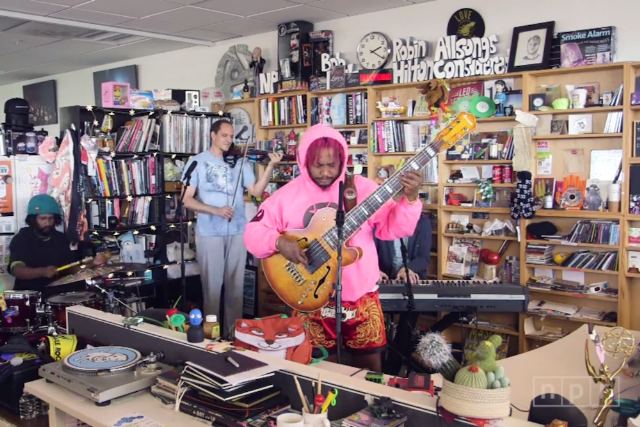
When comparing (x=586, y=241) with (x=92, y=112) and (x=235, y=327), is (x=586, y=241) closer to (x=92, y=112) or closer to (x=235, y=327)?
(x=235, y=327)

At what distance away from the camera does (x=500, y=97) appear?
14.8 ft

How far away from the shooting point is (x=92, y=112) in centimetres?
518

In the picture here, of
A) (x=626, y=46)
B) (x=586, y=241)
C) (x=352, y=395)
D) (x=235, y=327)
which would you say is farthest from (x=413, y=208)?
(x=626, y=46)

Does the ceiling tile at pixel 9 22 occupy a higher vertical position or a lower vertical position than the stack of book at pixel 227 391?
higher

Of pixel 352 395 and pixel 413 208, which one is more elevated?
pixel 413 208

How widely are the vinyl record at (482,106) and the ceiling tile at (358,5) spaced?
1026 mm

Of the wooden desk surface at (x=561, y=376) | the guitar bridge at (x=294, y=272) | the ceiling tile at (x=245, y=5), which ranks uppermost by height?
the ceiling tile at (x=245, y=5)

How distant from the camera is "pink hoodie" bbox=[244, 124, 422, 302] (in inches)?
102

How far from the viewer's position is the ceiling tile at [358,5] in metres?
4.92

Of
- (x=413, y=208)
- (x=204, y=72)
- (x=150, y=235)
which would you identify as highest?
(x=204, y=72)

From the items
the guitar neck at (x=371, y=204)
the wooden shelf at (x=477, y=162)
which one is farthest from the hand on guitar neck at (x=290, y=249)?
the wooden shelf at (x=477, y=162)

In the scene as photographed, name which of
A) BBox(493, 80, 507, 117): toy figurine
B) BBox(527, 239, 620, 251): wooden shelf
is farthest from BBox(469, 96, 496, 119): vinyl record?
BBox(527, 239, 620, 251): wooden shelf

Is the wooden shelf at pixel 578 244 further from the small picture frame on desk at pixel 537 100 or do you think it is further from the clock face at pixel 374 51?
the clock face at pixel 374 51

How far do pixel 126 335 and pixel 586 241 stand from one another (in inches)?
123
